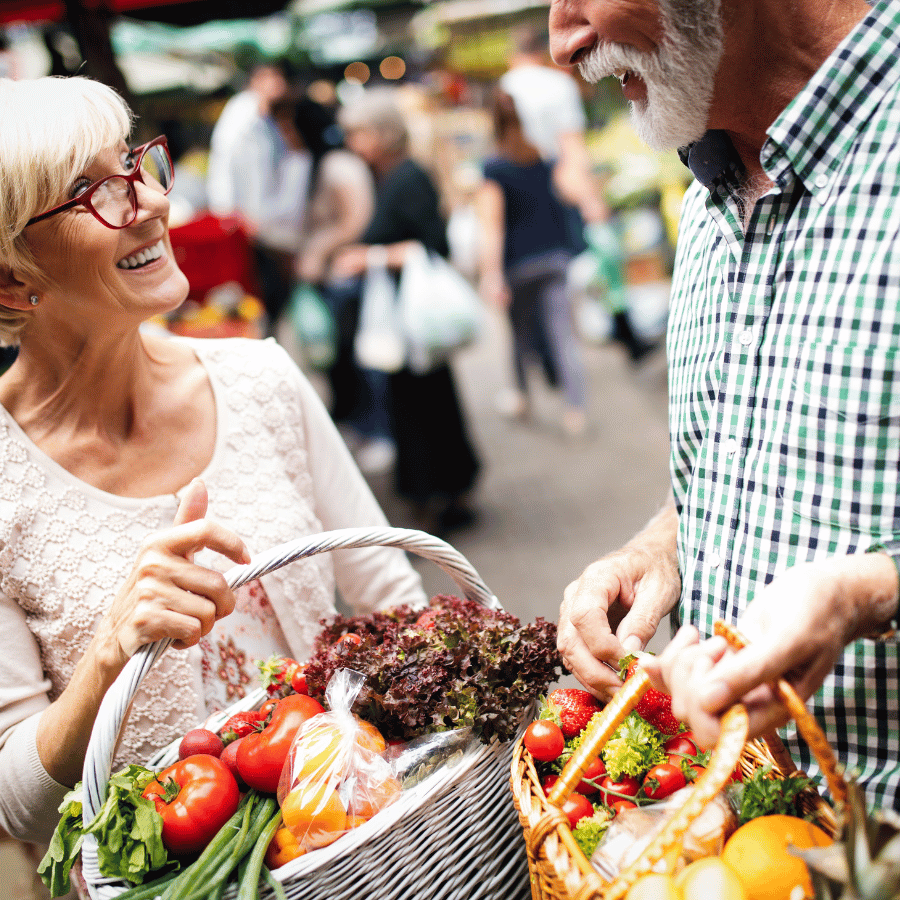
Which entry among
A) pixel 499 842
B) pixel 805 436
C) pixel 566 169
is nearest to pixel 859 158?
pixel 805 436

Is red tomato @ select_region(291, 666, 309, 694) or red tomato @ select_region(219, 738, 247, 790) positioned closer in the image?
red tomato @ select_region(219, 738, 247, 790)

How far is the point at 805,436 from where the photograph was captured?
3.79 ft

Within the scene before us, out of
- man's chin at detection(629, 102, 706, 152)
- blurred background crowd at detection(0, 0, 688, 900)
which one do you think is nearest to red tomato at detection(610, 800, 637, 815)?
man's chin at detection(629, 102, 706, 152)

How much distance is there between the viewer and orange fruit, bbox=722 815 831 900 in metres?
0.86

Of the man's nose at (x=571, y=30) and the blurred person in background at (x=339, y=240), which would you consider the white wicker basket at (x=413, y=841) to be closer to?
the man's nose at (x=571, y=30)

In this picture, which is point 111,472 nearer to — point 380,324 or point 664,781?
point 664,781

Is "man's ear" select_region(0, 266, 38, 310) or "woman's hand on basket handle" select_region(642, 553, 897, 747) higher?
"man's ear" select_region(0, 266, 38, 310)

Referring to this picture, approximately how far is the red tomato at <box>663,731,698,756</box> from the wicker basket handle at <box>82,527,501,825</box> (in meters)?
0.42

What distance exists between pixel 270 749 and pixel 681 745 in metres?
0.61

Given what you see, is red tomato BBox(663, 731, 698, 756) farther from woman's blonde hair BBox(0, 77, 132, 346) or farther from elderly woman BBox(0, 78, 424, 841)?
woman's blonde hair BBox(0, 77, 132, 346)

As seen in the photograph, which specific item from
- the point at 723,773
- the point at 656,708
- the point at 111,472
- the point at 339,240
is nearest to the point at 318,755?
the point at 656,708

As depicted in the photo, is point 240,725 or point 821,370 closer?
point 821,370

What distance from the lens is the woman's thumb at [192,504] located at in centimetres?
134

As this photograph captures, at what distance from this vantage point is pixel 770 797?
98 cm
